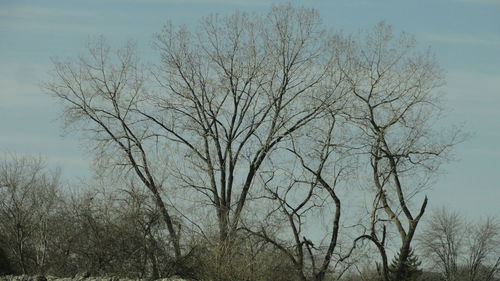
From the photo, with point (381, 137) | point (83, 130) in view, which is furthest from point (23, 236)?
point (381, 137)

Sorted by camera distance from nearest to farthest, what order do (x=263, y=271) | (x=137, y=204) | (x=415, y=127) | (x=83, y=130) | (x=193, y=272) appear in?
(x=263, y=271) < (x=193, y=272) < (x=137, y=204) < (x=415, y=127) < (x=83, y=130)

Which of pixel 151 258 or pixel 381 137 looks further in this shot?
pixel 381 137

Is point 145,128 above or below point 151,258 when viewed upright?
above

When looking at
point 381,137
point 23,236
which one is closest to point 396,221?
point 381,137

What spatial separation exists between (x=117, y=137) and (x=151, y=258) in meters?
8.40

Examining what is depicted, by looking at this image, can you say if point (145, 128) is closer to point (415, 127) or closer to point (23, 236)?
point (23, 236)

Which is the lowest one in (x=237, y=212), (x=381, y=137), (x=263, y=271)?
(x=263, y=271)

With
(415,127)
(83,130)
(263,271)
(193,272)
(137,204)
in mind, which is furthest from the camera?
(83,130)

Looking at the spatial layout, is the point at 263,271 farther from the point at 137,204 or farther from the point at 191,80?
the point at 191,80

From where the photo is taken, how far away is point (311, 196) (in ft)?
113

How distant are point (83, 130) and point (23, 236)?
19.7ft

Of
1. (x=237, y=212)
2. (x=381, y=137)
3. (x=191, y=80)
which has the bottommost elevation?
(x=237, y=212)

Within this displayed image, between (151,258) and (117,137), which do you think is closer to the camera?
(151,258)

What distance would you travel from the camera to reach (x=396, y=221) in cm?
3488
